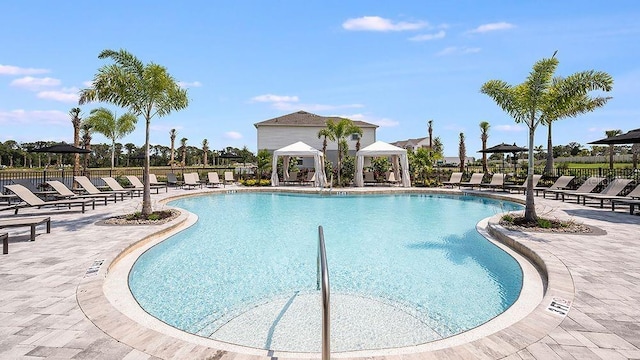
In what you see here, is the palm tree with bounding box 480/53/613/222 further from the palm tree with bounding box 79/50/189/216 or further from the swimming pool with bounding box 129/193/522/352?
the palm tree with bounding box 79/50/189/216

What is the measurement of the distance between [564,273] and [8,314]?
23.0ft

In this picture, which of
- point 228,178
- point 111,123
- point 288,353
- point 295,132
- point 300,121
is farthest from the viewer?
point 300,121

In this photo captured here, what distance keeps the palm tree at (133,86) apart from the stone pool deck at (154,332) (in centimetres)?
445

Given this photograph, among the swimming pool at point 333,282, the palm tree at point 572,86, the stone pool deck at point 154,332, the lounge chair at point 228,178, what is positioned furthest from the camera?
the lounge chair at point 228,178

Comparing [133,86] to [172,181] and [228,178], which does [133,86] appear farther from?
[228,178]

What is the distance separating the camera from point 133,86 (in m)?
9.45

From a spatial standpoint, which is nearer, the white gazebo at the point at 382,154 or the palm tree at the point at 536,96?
the palm tree at the point at 536,96

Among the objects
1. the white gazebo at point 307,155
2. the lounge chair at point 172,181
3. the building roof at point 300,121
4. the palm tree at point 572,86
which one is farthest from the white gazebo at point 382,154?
the building roof at point 300,121

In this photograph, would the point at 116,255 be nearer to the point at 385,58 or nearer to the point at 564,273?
the point at 564,273

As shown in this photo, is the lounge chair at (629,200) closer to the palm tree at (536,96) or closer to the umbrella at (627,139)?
the umbrella at (627,139)

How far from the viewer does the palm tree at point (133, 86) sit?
30.0ft

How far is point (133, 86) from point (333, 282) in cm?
822

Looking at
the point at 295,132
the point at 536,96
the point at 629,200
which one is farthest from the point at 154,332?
the point at 295,132

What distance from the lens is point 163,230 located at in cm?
810
